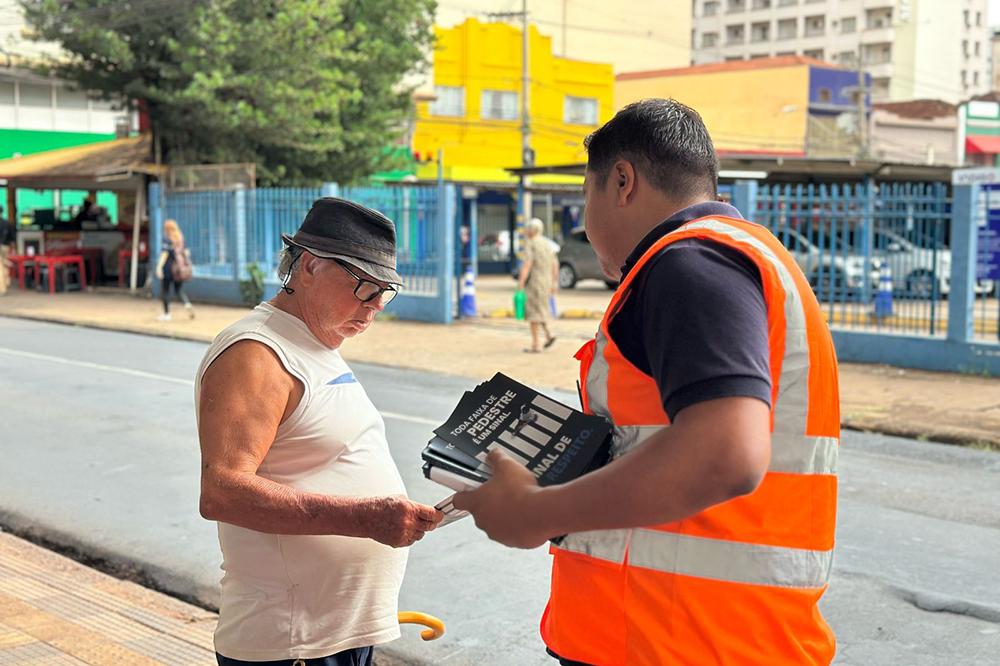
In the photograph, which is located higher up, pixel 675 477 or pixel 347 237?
pixel 347 237

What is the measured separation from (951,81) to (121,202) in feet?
230

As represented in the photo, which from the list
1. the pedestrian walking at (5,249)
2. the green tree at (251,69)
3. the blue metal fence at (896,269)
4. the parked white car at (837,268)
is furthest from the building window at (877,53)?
the blue metal fence at (896,269)

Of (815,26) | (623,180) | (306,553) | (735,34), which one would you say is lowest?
(306,553)

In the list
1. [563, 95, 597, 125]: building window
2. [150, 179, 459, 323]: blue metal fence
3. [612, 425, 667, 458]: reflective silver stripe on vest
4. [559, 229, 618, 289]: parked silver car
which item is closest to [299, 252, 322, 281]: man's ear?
[612, 425, 667, 458]: reflective silver stripe on vest

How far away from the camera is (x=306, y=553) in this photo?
2.49 metres

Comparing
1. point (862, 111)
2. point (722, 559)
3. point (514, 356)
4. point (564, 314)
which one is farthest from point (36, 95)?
point (722, 559)

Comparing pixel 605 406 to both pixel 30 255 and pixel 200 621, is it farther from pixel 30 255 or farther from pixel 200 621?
pixel 30 255

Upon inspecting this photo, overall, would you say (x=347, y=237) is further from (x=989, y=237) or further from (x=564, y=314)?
(x=564, y=314)

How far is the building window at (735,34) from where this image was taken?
8906 cm

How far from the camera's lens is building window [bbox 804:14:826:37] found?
274ft

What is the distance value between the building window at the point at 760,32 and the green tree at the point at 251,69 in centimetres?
6714

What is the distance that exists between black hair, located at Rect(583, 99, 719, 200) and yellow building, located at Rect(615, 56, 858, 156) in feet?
153

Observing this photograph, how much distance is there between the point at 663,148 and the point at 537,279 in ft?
43.1

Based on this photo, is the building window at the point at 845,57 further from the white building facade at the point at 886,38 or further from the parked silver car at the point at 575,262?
the parked silver car at the point at 575,262
